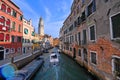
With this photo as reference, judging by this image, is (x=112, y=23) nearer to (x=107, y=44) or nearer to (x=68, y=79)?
(x=107, y=44)

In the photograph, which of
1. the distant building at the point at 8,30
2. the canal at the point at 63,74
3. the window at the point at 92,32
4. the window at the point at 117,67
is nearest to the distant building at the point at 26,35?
the distant building at the point at 8,30

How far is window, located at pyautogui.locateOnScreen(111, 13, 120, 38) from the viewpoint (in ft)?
27.1

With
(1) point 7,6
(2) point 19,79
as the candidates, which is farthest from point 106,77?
(1) point 7,6

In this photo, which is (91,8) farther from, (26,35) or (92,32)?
(26,35)

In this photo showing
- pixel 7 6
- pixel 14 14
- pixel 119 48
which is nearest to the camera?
pixel 119 48

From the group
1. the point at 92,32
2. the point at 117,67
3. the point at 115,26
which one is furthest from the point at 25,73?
the point at 115,26

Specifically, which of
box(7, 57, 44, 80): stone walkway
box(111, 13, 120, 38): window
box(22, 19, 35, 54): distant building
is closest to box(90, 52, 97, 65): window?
box(111, 13, 120, 38): window

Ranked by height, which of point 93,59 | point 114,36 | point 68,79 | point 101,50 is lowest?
point 68,79

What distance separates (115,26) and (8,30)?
727 inches

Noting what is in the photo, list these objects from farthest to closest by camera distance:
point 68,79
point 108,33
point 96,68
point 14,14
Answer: point 14,14, point 68,79, point 96,68, point 108,33

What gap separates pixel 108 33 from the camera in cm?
949

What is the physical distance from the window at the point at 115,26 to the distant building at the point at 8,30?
1623 centimetres

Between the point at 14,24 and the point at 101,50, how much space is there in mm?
19254

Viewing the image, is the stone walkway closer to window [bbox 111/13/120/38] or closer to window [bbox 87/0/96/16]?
window [bbox 111/13/120/38]
